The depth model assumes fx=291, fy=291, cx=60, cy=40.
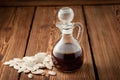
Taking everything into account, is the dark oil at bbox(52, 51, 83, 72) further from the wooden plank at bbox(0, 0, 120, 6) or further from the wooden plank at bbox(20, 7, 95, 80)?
the wooden plank at bbox(0, 0, 120, 6)

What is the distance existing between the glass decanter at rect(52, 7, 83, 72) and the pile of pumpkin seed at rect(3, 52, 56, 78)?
0.06 meters

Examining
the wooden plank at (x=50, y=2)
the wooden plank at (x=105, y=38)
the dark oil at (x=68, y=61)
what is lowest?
the dark oil at (x=68, y=61)

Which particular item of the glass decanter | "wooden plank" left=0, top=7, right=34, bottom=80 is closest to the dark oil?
the glass decanter

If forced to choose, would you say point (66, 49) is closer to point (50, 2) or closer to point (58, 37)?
point (58, 37)

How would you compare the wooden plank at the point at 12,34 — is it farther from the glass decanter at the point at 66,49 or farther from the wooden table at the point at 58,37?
the glass decanter at the point at 66,49

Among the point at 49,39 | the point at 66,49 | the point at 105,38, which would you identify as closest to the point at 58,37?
the point at 49,39

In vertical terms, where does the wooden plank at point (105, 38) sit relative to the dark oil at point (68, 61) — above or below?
above

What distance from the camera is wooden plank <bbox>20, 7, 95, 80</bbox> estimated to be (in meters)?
1.11

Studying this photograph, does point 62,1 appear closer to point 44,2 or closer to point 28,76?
point 44,2

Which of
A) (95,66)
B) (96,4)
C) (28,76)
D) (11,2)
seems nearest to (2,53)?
(28,76)

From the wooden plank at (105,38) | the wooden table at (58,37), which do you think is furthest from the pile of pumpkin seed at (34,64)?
the wooden plank at (105,38)

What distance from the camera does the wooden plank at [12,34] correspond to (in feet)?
3.85

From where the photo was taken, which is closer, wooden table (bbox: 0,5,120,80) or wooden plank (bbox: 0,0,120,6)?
wooden table (bbox: 0,5,120,80)

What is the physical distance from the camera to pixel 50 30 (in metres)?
1.56
